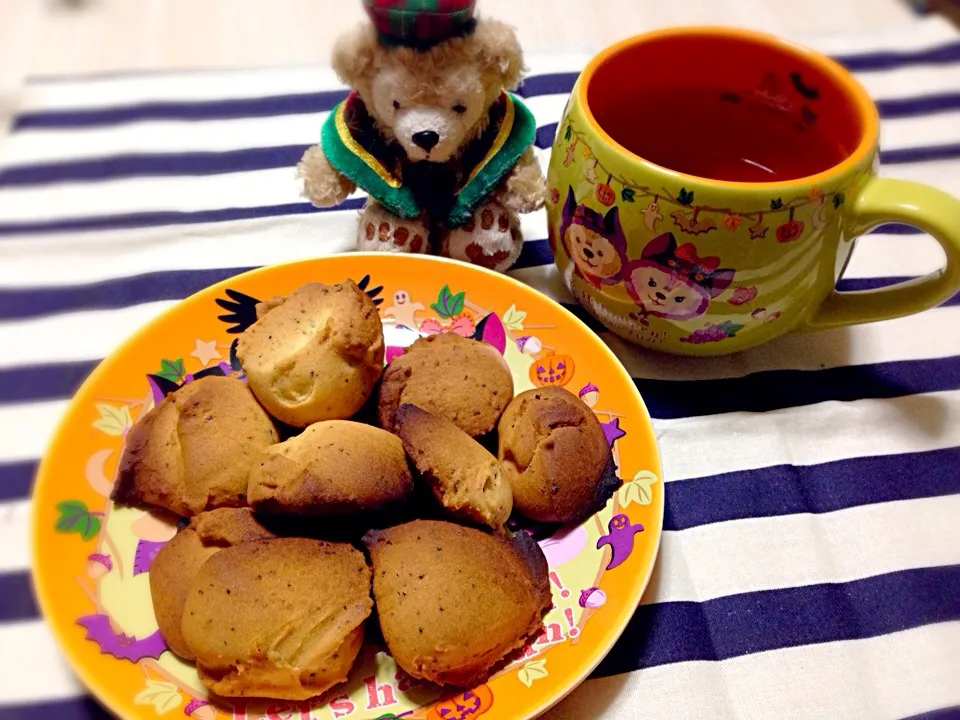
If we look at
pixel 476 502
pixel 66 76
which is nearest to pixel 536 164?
pixel 476 502

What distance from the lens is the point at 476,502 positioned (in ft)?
1.52

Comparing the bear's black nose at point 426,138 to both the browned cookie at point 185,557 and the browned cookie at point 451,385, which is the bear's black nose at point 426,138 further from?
the browned cookie at point 185,557

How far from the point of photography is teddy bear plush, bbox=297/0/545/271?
55 cm

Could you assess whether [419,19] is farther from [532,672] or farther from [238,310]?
[532,672]

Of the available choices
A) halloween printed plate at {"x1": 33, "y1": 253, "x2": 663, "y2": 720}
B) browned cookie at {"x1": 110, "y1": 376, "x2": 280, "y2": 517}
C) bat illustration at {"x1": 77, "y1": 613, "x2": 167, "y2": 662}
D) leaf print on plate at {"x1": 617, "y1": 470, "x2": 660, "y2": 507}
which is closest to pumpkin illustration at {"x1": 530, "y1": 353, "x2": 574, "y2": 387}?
halloween printed plate at {"x1": 33, "y1": 253, "x2": 663, "y2": 720}

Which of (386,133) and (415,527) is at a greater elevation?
(386,133)

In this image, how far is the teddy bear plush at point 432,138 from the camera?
1.80ft

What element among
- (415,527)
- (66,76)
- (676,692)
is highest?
(66,76)

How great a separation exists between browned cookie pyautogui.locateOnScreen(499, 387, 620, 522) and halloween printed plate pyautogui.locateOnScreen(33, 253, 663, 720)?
0.02 meters

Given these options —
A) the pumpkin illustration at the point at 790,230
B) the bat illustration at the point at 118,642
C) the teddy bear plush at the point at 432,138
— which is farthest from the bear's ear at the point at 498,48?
the bat illustration at the point at 118,642

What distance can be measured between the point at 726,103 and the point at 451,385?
35cm

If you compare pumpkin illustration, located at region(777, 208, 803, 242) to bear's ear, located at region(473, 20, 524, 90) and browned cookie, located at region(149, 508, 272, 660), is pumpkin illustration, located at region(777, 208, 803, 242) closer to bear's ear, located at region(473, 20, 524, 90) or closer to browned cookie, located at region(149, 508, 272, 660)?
bear's ear, located at region(473, 20, 524, 90)

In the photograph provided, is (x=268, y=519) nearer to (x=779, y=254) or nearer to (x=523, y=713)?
(x=523, y=713)

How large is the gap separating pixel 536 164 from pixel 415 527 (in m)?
0.35
